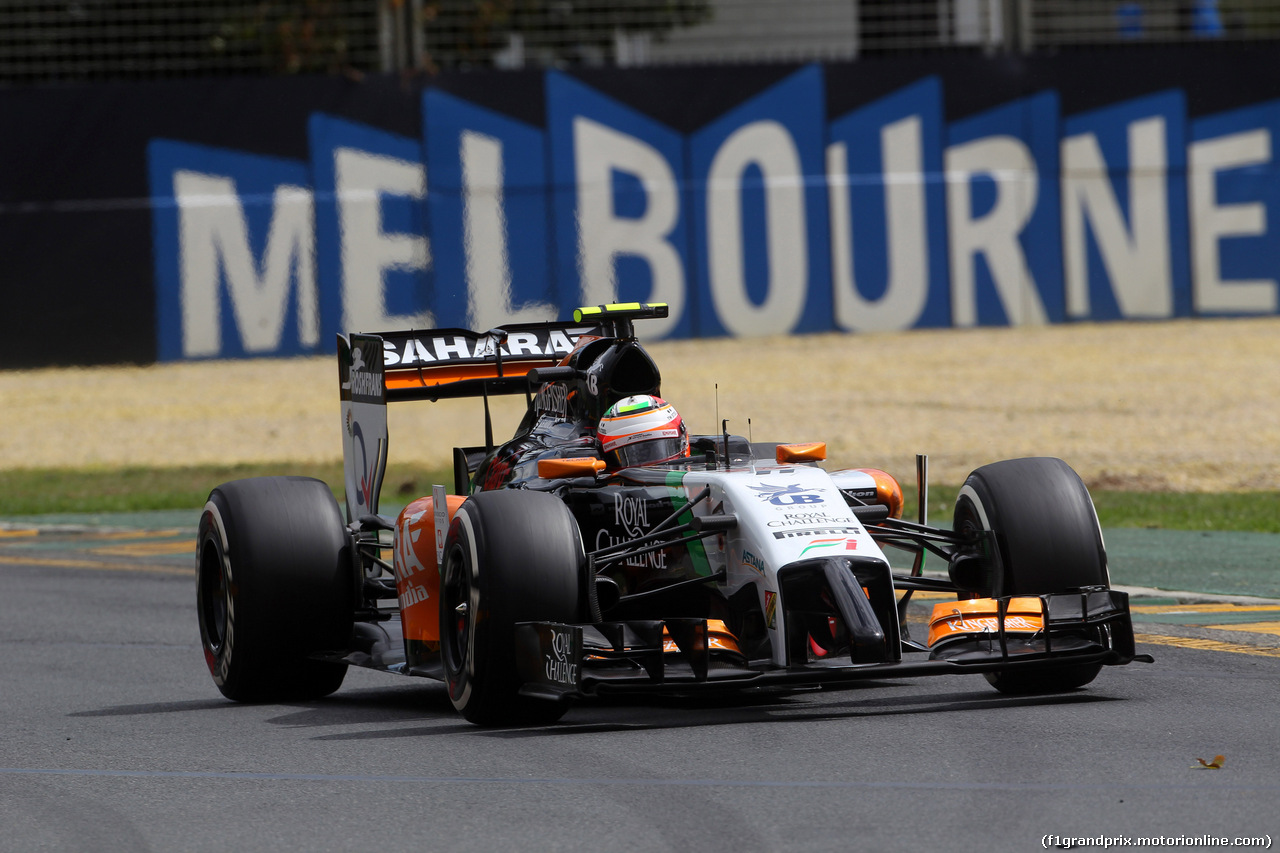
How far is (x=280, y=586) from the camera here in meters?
7.93

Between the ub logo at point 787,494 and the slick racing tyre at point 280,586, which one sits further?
the slick racing tyre at point 280,586

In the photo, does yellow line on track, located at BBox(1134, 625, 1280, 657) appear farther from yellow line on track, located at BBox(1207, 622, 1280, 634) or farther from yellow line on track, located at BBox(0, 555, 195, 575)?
yellow line on track, located at BBox(0, 555, 195, 575)

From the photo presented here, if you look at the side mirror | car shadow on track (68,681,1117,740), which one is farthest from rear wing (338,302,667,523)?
car shadow on track (68,681,1117,740)

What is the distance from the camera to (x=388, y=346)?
906cm

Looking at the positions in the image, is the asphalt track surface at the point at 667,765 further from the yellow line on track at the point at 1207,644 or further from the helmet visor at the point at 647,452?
the helmet visor at the point at 647,452

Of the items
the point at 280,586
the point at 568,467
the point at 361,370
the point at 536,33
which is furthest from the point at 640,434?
the point at 536,33

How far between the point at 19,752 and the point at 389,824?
7.01 ft

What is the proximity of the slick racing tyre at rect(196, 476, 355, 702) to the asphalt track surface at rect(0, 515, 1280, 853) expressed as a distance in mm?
145

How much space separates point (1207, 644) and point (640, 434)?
272 centimetres

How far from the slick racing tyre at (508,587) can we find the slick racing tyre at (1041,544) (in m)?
1.58

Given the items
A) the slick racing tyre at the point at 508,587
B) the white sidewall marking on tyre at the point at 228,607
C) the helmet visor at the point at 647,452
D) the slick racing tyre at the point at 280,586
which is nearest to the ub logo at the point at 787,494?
the slick racing tyre at the point at 508,587

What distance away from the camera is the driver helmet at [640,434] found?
7832mm

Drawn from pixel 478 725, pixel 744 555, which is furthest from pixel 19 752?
pixel 744 555

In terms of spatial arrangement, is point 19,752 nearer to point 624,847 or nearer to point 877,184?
point 624,847
